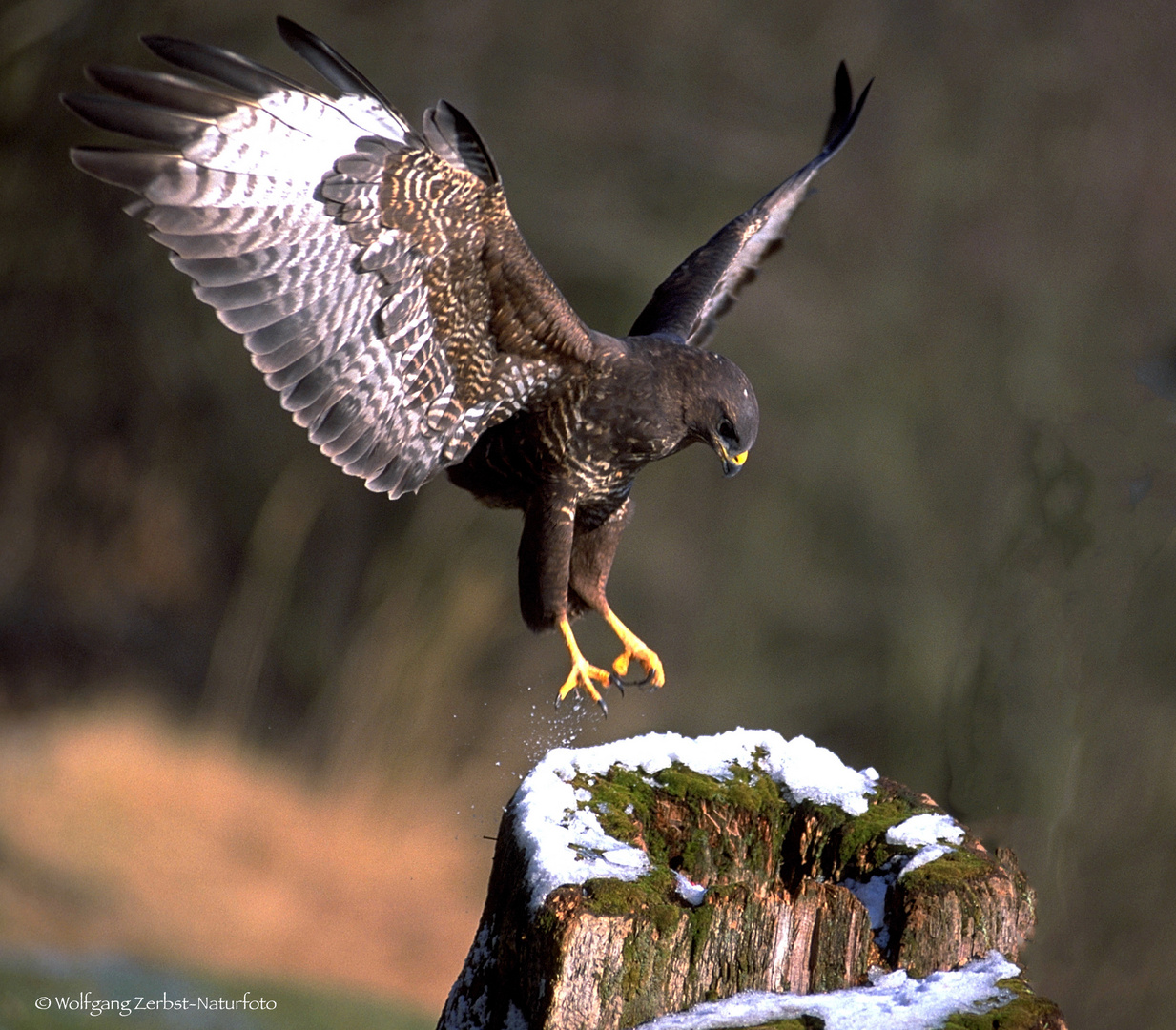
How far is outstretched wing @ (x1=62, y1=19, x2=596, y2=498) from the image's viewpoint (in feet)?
7.08

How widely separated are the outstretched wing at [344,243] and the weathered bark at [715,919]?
1.00m

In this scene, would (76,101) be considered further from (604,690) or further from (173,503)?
(604,690)

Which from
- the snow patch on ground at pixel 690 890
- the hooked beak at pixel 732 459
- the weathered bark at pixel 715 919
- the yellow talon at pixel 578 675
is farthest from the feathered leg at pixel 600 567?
the snow patch on ground at pixel 690 890

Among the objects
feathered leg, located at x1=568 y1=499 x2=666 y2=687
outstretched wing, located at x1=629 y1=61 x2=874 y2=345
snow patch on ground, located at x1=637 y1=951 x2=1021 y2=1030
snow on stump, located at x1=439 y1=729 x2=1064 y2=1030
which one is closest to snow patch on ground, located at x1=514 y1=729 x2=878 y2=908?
snow on stump, located at x1=439 y1=729 x2=1064 y2=1030

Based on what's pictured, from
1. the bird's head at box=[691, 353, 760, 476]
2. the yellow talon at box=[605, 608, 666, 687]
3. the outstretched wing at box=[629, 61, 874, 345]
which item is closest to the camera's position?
the bird's head at box=[691, 353, 760, 476]

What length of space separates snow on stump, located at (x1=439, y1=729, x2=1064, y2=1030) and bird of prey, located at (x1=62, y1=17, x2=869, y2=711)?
2.53ft

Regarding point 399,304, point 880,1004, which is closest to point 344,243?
point 399,304

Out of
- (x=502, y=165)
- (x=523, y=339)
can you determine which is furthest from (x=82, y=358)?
(x=523, y=339)

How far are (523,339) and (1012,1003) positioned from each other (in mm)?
1686

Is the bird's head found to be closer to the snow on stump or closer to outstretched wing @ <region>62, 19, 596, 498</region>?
outstretched wing @ <region>62, 19, 596, 498</region>

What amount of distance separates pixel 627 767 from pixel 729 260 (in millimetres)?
1823

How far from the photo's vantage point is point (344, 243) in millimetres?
2383

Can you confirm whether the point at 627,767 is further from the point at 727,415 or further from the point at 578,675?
the point at 727,415

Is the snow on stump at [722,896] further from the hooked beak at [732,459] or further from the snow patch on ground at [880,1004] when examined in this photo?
the hooked beak at [732,459]
